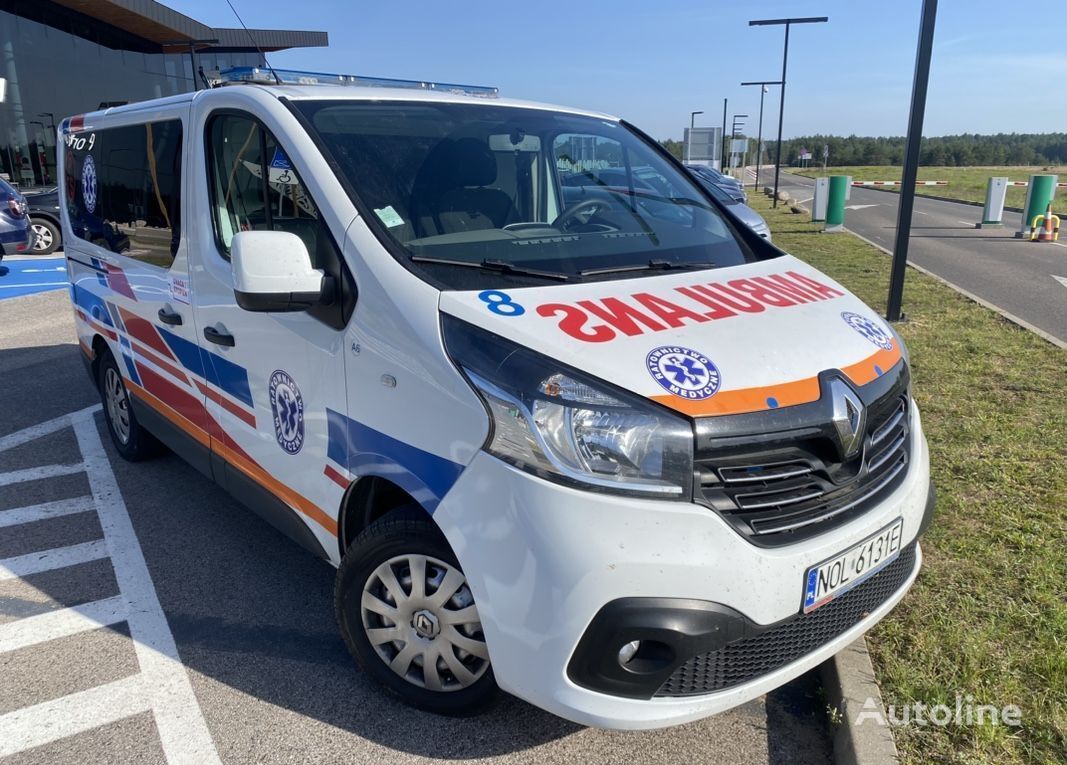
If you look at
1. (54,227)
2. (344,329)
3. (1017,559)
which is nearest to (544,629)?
(344,329)

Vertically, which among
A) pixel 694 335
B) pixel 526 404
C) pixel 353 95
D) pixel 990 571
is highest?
pixel 353 95

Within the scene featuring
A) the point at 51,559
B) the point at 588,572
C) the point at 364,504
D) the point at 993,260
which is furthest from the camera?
the point at 993,260

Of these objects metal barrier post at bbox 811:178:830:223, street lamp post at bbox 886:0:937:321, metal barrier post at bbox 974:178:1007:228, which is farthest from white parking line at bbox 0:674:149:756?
metal barrier post at bbox 974:178:1007:228

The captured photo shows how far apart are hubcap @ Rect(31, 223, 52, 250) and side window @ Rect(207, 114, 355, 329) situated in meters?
14.2

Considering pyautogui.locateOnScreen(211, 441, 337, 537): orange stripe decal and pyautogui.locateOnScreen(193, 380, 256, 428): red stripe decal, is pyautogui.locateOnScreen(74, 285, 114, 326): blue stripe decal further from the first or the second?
pyautogui.locateOnScreen(211, 441, 337, 537): orange stripe decal

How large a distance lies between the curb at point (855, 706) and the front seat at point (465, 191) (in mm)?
1948

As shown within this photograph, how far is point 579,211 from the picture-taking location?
3197 mm

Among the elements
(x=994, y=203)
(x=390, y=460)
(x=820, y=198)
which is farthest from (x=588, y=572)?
(x=994, y=203)

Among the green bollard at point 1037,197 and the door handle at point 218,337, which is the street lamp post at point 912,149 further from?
the green bollard at point 1037,197

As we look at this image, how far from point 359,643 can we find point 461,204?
5.10 feet

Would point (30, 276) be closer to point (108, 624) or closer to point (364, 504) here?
point (108, 624)

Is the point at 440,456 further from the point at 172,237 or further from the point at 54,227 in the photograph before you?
the point at 54,227

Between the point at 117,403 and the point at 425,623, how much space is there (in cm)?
323

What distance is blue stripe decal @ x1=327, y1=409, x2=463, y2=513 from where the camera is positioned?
7.21 feet
